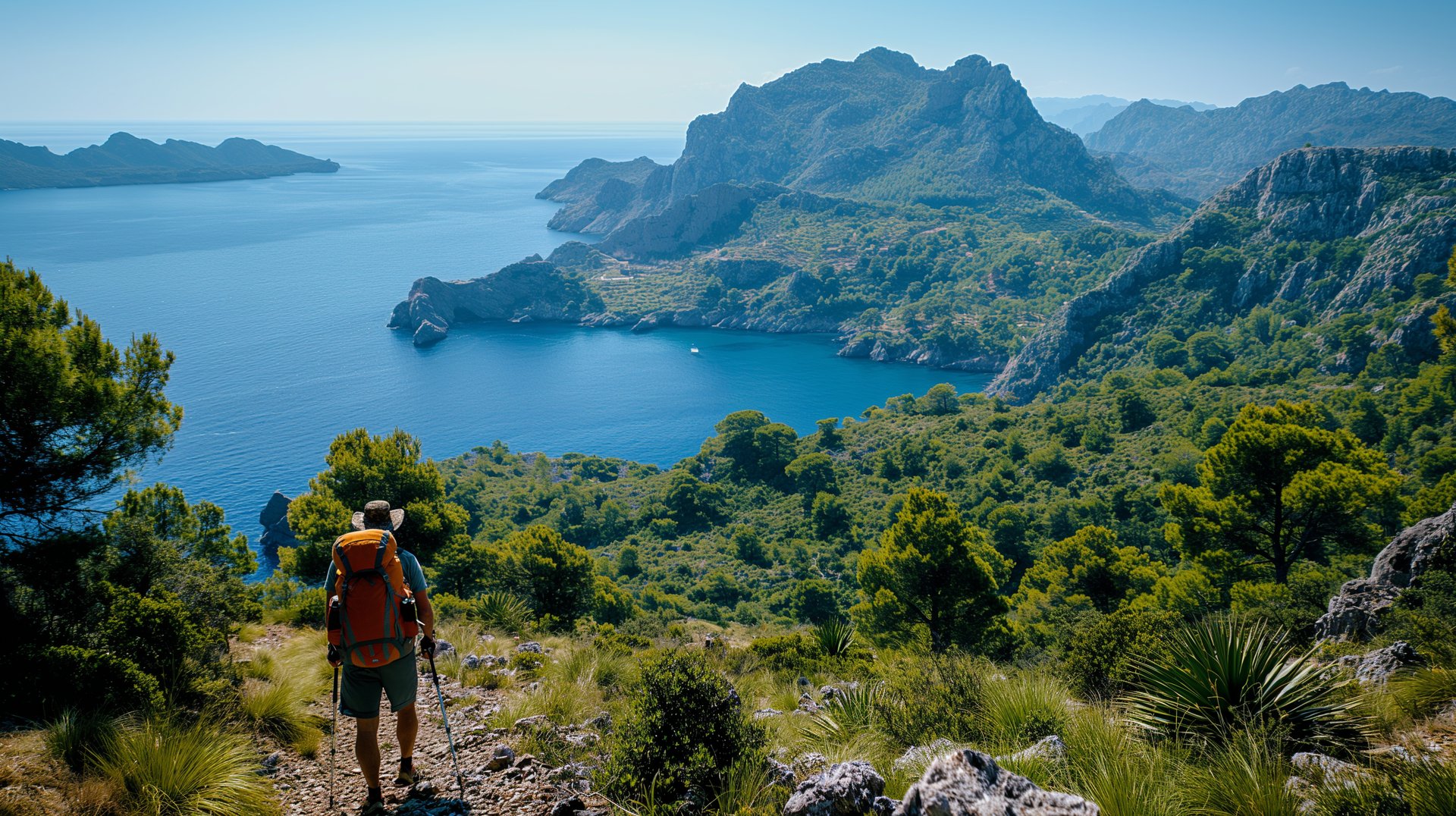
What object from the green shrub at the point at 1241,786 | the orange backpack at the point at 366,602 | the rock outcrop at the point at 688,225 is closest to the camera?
the green shrub at the point at 1241,786

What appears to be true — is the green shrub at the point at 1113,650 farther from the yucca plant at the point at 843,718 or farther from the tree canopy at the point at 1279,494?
the tree canopy at the point at 1279,494

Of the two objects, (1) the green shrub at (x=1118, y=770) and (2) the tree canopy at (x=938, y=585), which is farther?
(2) the tree canopy at (x=938, y=585)

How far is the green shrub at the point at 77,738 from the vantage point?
17.3 feet

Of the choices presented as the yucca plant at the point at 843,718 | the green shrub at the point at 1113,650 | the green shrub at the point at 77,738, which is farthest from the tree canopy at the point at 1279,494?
the green shrub at the point at 77,738

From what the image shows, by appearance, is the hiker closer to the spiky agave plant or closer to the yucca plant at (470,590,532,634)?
the spiky agave plant

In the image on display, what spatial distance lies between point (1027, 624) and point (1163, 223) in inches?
7667

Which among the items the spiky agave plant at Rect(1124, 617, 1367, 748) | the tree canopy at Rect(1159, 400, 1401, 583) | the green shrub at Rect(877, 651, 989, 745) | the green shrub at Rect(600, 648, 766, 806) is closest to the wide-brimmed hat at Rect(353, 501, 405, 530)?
the green shrub at Rect(600, 648, 766, 806)

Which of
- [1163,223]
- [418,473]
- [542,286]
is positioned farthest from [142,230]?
[1163,223]

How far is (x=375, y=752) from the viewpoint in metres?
5.62

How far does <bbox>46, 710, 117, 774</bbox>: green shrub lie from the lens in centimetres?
526

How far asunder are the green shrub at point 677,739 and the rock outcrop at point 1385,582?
31.8 feet

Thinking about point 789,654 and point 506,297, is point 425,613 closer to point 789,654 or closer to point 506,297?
point 789,654

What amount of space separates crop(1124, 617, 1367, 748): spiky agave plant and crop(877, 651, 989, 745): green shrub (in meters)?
1.42

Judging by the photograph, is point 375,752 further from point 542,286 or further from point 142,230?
point 142,230
